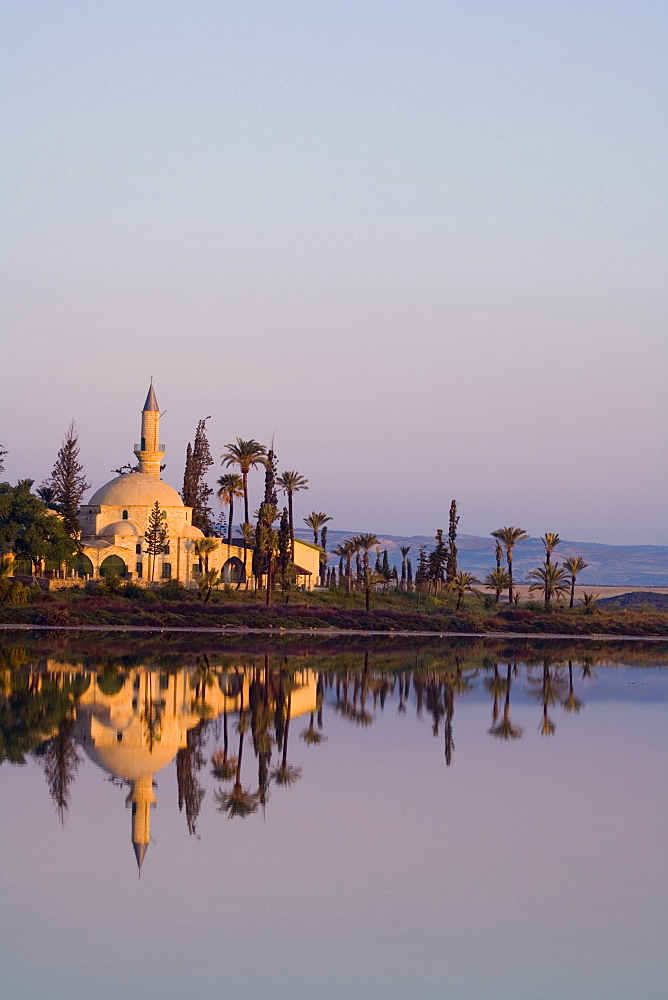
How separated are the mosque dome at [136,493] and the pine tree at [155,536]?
1712 mm

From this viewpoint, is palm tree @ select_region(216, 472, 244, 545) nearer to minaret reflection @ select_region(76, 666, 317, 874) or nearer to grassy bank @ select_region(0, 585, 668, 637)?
grassy bank @ select_region(0, 585, 668, 637)

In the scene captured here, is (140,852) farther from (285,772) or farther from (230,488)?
(230,488)

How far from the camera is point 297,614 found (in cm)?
5994

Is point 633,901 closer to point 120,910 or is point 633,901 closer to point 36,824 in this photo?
point 120,910

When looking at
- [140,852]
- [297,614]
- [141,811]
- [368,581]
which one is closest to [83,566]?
[297,614]

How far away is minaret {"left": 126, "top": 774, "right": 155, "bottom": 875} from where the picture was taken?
15008 mm

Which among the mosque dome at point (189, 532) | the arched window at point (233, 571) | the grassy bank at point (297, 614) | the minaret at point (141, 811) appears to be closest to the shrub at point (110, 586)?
the grassy bank at point (297, 614)

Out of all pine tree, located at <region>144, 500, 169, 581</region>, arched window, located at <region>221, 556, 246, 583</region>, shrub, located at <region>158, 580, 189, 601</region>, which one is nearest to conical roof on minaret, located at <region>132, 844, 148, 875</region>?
shrub, located at <region>158, 580, 189, 601</region>

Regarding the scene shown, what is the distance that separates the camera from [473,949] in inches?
456

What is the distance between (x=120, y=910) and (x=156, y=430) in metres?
68.3

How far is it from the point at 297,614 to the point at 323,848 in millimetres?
44628

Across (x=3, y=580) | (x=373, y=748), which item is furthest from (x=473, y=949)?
(x=3, y=580)

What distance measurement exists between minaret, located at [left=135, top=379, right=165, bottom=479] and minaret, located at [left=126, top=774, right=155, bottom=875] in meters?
60.2

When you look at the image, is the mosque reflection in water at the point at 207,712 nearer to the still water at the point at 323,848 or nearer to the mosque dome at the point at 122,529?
the still water at the point at 323,848
